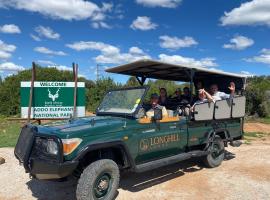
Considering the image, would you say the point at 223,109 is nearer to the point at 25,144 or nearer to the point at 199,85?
the point at 199,85

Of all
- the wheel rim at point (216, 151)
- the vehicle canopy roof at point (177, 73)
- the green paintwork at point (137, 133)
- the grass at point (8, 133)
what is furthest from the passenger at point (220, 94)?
the grass at point (8, 133)

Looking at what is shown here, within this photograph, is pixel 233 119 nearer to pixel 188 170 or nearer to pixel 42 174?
pixel 188 170

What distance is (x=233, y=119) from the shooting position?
8789 millimetres

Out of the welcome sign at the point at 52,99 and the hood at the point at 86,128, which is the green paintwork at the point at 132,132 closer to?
the hood at the point at 86,128

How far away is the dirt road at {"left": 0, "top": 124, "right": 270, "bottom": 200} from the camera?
20.3 ft

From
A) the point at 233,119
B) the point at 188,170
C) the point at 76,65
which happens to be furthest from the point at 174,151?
the point at 76,65

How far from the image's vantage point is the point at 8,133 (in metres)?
14.4

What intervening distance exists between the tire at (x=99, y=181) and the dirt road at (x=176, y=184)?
46 cm

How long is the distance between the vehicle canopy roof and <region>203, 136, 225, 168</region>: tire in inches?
63.1

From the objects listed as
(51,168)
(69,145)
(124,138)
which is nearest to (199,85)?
(124,138)

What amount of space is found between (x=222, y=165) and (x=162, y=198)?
2.97m

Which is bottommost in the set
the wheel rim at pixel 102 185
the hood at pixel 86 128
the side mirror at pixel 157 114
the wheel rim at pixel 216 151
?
the wheel rim at pixel 102 185

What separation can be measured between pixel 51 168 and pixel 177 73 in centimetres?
466

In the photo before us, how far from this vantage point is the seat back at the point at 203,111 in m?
7.43
